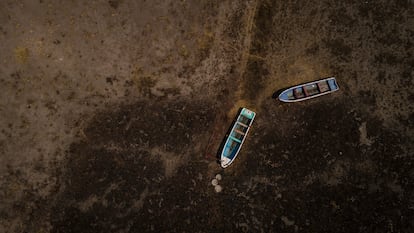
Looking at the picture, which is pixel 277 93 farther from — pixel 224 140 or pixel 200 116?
pixel 200 116

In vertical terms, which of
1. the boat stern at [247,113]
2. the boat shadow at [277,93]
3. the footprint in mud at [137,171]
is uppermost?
the boat shadow at [277,93]

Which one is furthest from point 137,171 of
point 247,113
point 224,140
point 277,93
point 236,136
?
point 277,93

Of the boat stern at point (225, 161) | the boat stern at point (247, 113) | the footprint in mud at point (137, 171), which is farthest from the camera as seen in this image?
the boat stern at point (247, 113)

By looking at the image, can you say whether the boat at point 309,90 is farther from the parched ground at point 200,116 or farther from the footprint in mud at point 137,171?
the footprint in mud at point 137,171

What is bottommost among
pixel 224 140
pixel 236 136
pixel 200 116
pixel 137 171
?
pixel 137 171

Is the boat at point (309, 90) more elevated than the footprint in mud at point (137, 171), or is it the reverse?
the boat at point (309, 90)

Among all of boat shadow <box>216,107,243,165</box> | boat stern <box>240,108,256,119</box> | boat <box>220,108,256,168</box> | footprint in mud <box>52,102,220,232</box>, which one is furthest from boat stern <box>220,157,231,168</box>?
boat stern <box>240,108,256,119</box>

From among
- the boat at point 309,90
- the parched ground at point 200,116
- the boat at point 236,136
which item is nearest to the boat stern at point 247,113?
the boat at point 236,136
